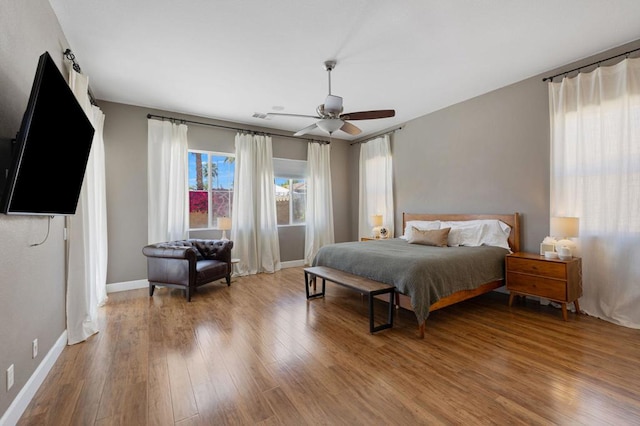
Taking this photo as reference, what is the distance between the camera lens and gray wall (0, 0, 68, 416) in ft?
5.44

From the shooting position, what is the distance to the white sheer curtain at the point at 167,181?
4727 millimetres

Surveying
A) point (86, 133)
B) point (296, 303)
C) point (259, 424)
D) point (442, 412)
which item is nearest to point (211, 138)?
point (86, 133)

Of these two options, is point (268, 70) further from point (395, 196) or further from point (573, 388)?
point (573, 388)

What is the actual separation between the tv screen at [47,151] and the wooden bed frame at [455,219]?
10.0 feet

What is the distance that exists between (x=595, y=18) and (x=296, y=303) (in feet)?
14.4

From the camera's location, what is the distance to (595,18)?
2.66 metres

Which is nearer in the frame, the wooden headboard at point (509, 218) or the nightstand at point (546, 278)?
the nightstand at point (546, 278)

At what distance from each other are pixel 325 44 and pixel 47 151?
256 cm

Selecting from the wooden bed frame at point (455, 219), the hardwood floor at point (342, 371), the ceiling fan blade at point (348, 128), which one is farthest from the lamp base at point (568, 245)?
the ceiling fan blade at point (348, 128)

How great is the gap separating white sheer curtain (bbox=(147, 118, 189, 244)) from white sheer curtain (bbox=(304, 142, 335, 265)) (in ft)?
8.38

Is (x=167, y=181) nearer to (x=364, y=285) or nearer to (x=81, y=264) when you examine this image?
(x=81, y=264)

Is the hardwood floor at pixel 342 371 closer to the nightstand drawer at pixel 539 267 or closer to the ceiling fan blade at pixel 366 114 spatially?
the nightstand drawer at pixel 539 267

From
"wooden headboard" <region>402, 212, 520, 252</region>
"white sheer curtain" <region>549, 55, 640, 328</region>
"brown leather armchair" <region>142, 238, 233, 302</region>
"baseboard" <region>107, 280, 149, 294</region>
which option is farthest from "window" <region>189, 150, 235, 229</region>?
"white sheer curtain" <region>549, 55, 640, 328</region>

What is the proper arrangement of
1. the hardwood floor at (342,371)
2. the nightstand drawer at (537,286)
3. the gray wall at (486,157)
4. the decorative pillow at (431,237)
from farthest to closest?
the decorative pillow at (431,237), the gray wall at (486,157), the nightstand drawer at (537,286), the hardwood floor at (342,371)
